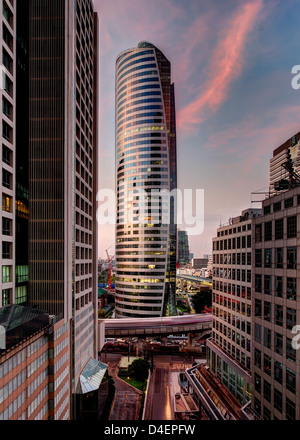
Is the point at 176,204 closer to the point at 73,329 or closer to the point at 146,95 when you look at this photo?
the point at 146,95

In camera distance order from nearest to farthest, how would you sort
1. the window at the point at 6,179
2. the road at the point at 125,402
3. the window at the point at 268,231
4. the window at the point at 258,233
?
the window at the point at 6,179
the window at the point at 268,231
the window at the point at 258,233
the road at the point at 125,402

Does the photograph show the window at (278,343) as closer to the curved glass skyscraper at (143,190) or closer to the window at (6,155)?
the window at (6,155)

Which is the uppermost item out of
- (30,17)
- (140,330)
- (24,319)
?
(30,17)

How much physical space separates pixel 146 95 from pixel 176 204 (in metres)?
33.9

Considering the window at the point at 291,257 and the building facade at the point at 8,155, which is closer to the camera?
the window at the point at 291,257

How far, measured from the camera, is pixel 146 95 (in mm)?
70188

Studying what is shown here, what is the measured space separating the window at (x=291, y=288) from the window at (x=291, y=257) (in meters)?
0.97

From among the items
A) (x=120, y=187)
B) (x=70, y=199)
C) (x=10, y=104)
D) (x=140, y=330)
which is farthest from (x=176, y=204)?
(x=10, y=104)

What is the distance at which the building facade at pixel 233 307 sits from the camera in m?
27.8

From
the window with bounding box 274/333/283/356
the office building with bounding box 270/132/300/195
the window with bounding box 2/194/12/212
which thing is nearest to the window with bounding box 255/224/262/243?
the window with bounding box 274/333/283/356

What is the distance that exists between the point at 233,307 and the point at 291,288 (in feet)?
50.8

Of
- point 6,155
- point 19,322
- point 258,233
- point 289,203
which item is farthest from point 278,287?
point 6,155

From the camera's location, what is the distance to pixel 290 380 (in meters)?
→ 16.8

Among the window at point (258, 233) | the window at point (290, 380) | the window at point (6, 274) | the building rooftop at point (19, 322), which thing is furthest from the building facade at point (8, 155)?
the window at point (290, 380)
